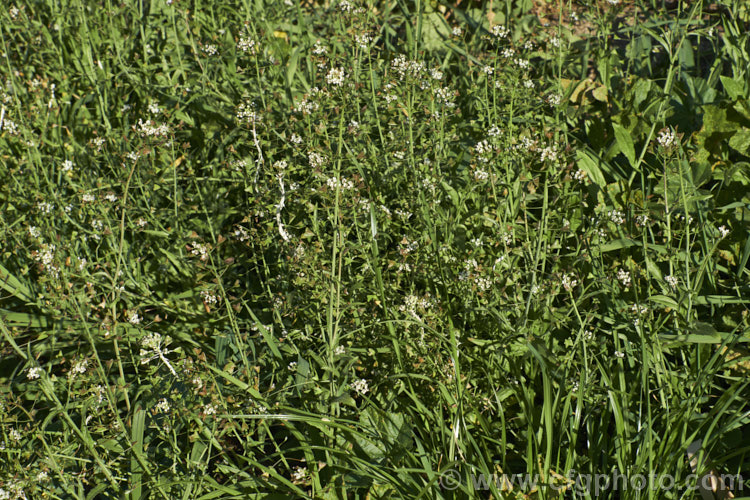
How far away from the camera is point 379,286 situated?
2086 mm

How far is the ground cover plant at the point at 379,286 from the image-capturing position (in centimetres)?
200

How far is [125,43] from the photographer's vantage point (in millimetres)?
3609

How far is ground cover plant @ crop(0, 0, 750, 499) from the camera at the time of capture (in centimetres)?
200

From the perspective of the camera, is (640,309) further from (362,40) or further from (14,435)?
(14,435)

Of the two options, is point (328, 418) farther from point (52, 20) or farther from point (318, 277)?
point (52, 20)

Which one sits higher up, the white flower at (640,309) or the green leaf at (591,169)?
the green leaf at (591,169)

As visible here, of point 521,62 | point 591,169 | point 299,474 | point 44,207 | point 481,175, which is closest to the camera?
point 299,474

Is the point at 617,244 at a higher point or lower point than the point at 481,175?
lower

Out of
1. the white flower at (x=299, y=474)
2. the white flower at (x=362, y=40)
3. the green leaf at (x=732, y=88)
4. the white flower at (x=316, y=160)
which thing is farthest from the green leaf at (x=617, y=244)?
the white flower at (x=299, y=474)

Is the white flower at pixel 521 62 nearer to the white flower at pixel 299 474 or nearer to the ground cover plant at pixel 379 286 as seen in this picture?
the ground cover plant at pixel 379 286

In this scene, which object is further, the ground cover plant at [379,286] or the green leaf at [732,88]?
the green leaf at [732,88]

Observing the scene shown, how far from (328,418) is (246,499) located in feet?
1.29

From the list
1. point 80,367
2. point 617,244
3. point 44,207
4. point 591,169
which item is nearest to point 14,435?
point 80,367

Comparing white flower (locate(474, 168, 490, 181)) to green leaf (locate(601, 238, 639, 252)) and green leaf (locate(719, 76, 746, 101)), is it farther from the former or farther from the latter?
green leaf (locate(719, 76, 746, 101))
